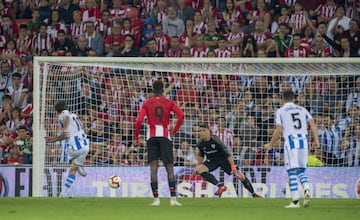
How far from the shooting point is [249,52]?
26.3 m

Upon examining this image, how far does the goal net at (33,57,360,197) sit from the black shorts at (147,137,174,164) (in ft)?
14.2

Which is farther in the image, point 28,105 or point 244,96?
point 28,105

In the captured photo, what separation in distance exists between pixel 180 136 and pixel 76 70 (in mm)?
2625

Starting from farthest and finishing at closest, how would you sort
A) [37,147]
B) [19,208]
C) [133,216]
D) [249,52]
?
1. [249,52]
2. [37,147]
3. [19,208]
4. [133,216]

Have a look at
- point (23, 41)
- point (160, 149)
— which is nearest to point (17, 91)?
point (23, 41)

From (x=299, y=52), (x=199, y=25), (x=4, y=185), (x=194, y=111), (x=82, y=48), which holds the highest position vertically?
(x=199, y=25)

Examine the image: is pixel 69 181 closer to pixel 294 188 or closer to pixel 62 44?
pixel 294 188

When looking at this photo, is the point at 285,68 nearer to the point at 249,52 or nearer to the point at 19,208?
the point at 249,52

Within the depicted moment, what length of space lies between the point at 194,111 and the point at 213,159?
214cm

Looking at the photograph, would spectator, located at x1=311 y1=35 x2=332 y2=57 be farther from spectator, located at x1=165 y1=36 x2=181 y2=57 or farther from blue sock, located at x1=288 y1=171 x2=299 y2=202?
blue sock, located at x1=288 y1=171 x2=299 y2=202

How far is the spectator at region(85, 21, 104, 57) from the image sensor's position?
27.6m

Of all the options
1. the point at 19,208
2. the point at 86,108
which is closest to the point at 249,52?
the point at 86,108

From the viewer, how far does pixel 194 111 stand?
79.1ft

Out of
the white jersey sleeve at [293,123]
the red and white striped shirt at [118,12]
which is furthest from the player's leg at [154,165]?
the red and white striped shirt at [118,12]
